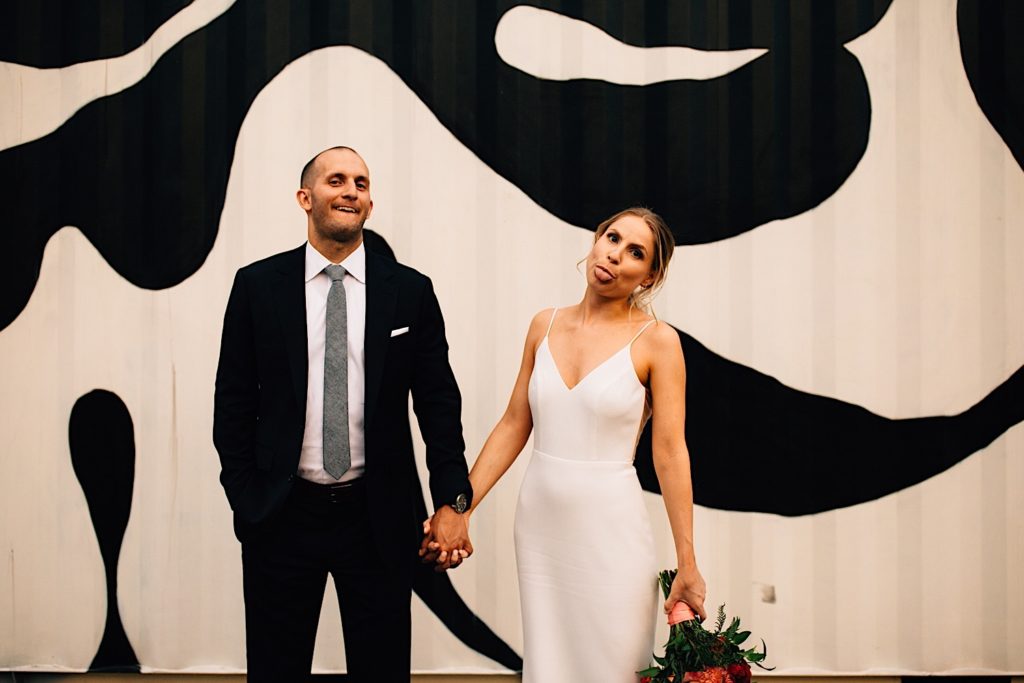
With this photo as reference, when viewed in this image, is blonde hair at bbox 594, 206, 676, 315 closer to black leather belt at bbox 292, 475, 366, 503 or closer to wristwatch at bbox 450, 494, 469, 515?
wristwatch at bbox 450, 494, 469, 515

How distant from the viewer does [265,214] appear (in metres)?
3.15

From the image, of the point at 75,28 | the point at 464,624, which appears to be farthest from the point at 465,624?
the point at 75,28

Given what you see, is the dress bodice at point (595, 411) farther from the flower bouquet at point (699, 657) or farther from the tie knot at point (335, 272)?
the tie knot at point (335, 272)

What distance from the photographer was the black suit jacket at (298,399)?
2.19 m

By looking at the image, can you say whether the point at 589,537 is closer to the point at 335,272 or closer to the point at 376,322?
the point at 376,322

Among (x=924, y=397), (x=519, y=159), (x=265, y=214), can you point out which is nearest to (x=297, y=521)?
(x=265, y=214)

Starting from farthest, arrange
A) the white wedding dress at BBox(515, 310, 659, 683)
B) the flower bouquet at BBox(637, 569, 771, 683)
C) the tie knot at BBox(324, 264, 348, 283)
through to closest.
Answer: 1. the tie knot at BBox(324, 264, 348, 283)
2. the white wedding dress at BBox(515, 310, 659, 683)
3. the flower bouquet at BBox(637, 569, 771, 683)

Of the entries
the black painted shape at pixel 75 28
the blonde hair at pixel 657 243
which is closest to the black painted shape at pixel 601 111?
the black painted shape at pixel 75 28

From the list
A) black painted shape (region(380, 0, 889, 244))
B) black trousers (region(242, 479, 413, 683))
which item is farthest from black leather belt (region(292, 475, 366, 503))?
black painted shape (region(380, 0, 889, 244))

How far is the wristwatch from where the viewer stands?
2.30 meters

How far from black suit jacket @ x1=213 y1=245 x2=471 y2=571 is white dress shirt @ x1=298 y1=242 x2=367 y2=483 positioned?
1.1 inches

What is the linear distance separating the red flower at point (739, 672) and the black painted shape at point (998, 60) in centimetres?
221

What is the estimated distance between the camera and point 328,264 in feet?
7.54

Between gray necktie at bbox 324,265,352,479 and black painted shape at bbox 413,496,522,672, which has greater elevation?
gray necktie at bbox 324,265,352,479
